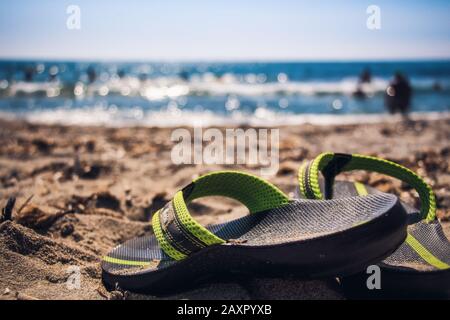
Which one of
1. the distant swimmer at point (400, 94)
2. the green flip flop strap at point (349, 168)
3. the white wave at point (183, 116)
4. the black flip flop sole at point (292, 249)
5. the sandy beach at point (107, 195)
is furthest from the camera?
the white wave at point (183, 116)

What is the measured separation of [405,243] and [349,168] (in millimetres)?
471

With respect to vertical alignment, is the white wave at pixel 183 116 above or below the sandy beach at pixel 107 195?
below

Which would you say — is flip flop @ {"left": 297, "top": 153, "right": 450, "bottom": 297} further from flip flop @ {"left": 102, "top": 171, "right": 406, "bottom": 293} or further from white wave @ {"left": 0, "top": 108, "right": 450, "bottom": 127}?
white wave @ {"left": 0, "top": 108, "right": 450, "bottom": 127}

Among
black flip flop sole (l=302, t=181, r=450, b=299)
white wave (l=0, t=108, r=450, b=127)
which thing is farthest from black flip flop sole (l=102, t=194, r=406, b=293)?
white wave (l=0, t=108, r=450, b=127)

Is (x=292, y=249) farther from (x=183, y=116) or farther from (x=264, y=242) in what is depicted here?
(x=183, y=116)

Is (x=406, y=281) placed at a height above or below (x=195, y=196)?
below

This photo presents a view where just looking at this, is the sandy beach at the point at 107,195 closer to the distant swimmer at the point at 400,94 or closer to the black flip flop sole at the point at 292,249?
the black flip flop sole at the point at 292,249

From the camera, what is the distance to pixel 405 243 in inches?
59.0

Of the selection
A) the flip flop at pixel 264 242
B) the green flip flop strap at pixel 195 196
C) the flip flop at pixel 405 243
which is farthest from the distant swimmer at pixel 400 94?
the flip flop at pixel 264 242

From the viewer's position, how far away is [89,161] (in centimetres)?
346

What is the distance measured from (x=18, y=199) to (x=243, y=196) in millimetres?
1404

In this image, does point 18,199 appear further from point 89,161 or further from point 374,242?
point 374,242

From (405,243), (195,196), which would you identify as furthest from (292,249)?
(195,196)

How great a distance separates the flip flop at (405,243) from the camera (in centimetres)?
130
